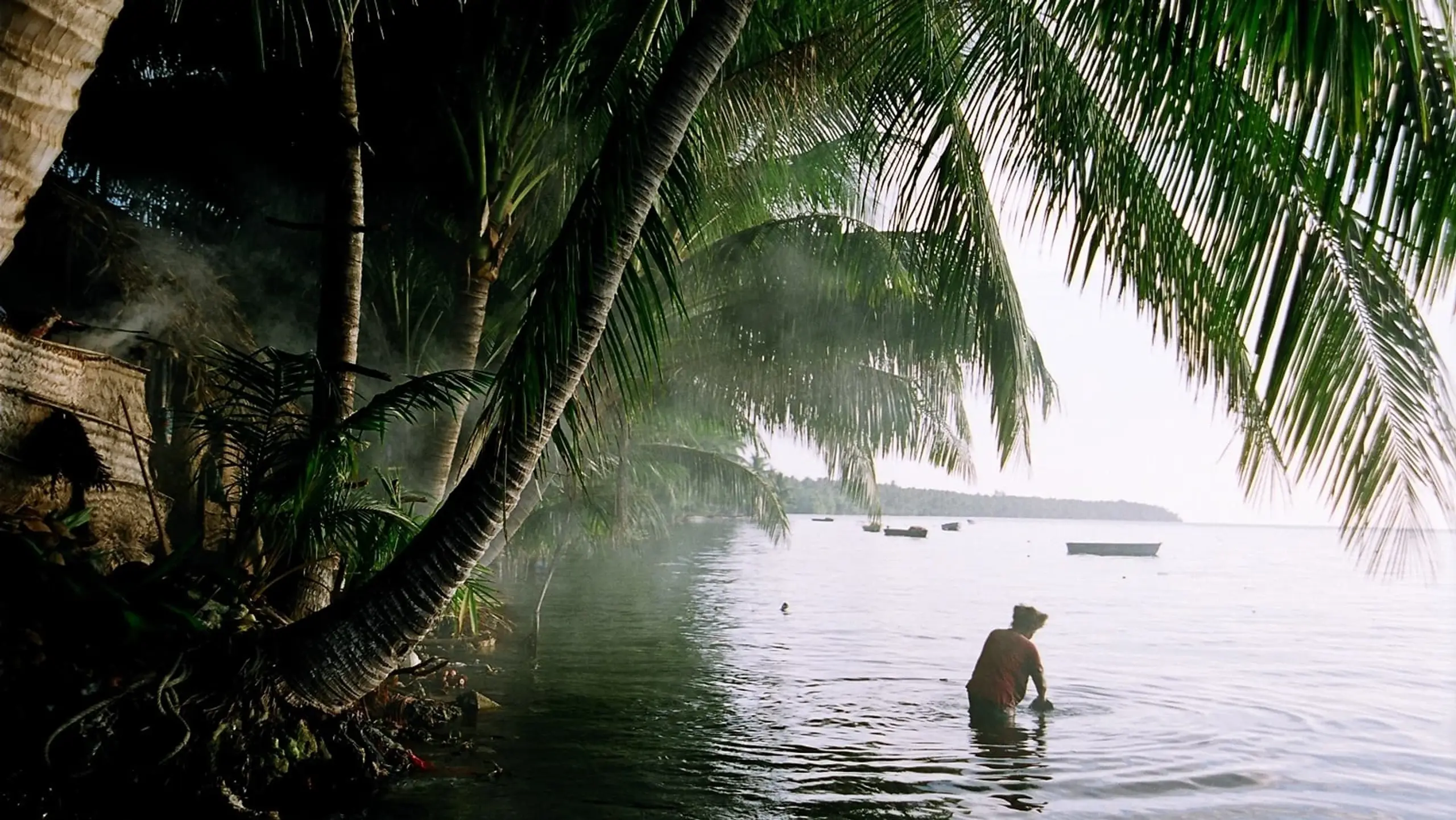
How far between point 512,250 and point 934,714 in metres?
6.81

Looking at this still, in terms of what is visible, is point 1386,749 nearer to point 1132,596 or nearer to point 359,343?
point 359,343

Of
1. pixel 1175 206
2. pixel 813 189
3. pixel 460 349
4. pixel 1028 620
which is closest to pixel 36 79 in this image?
pixel 1175 206

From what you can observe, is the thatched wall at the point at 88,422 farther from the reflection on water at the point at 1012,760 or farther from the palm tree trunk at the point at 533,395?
the reflection on water at the point at 1012,760

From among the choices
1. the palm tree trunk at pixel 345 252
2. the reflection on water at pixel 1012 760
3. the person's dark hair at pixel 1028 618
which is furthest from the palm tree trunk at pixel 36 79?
the person's dark hair at pixel 1028 618

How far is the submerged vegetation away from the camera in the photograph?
143 inches

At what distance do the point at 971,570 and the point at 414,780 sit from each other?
33045 millimetres

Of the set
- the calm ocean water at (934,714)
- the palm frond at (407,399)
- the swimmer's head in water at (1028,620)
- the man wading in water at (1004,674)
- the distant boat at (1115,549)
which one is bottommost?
the calm ocean water at (934,714)

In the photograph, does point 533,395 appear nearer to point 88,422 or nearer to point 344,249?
point 344,249

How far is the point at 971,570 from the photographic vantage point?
3653 cm

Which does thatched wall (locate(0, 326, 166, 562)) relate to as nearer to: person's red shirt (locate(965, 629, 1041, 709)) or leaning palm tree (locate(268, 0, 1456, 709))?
leaning palm tree (locate(268, 0, 1456, 709))

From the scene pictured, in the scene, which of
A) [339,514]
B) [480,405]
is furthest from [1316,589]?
[339,514]

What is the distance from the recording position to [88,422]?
6164mm

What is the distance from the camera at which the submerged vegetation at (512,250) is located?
12.0 feet

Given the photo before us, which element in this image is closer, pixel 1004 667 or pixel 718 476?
pixel 1004 667
